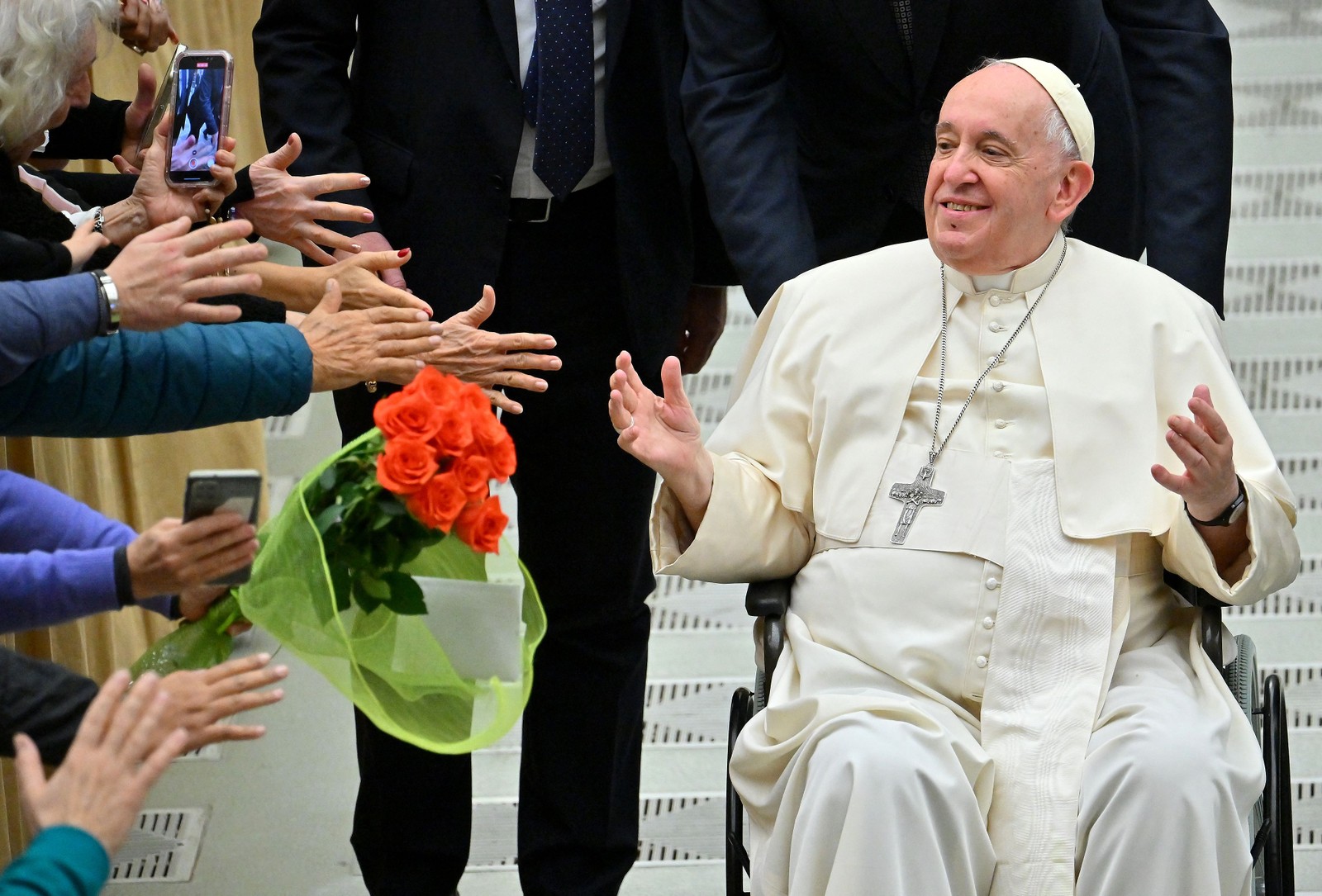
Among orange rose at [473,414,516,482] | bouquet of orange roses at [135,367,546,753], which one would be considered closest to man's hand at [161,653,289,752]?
bouquet of orange roses at [135,367,546,753]

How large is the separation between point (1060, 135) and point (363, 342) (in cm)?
115

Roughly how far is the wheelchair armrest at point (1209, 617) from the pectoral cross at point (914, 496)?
0.40 metres

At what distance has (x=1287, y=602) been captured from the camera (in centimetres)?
445

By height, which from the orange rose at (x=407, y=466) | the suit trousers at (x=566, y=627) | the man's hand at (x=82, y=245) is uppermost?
the man's hand at (x=82, y=245)

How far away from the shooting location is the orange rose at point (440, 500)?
84.8 inches

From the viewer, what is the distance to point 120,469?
4.24m

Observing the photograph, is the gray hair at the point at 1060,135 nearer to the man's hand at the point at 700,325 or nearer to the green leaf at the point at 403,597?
the man's hand at the point at 700,325

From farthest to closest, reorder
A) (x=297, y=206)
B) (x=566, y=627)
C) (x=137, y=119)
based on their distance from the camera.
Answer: (x=566, y=627), (x=137, y=119), (x=297, y=206)

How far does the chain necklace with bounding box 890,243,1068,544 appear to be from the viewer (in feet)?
8.97

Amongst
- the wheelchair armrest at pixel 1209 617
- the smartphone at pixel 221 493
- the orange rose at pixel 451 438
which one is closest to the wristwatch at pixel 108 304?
the smartphone at pixel 221 493

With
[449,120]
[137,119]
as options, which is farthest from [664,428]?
[137,119]

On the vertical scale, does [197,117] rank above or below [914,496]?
above

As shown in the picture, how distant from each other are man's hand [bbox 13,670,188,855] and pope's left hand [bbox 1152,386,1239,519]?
1.39 meters

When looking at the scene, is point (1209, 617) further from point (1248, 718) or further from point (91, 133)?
point (91, 133)
